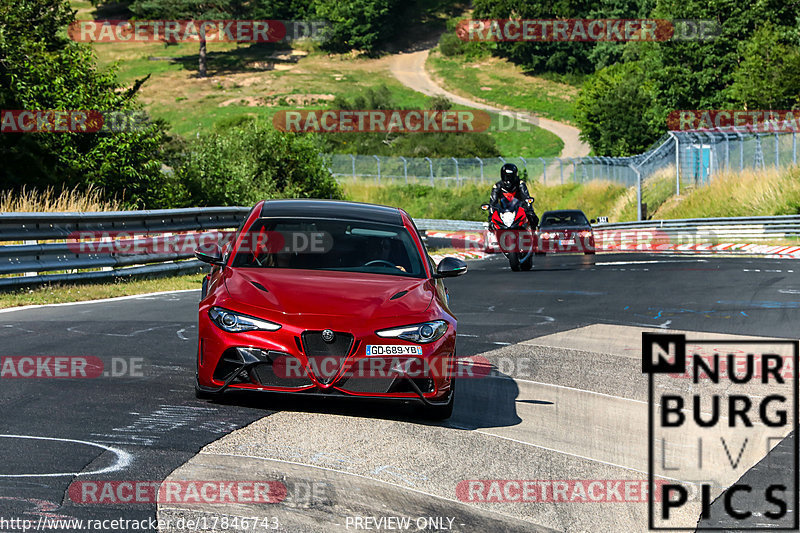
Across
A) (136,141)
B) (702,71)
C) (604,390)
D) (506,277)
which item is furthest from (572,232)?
(702,71)

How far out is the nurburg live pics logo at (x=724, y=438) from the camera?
5.73 m

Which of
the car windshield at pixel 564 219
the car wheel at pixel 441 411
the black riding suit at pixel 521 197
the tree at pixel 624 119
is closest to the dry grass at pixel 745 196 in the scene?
the car windshield at pixel 564 219

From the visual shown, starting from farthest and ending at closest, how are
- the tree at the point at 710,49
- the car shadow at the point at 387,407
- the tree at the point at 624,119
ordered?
1. the tree at the point at 624,119
2. the tree at the point at 710,49
3. the car shadow at the point at 387,407

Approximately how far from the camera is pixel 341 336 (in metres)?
6.85

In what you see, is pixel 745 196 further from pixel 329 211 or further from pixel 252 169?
pixel 329 211

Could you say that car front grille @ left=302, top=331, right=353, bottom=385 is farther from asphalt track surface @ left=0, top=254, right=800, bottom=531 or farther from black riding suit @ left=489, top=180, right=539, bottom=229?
black riding suit @ left=489, top=180, right=539, bottom=229

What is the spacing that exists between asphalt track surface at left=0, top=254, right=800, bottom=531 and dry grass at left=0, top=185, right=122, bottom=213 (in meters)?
6.18

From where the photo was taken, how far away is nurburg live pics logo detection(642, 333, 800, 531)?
5730 millimetres

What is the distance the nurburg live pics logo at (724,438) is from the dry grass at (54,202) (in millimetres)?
11742

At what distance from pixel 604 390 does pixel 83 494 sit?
497 cm

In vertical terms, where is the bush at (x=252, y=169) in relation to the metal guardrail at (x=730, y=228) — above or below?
above

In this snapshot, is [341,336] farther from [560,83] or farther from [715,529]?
[560,83]

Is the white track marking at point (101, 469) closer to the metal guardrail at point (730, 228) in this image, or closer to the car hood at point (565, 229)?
the car hood at point (565, 229)

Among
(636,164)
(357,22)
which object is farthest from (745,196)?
(357,22)
